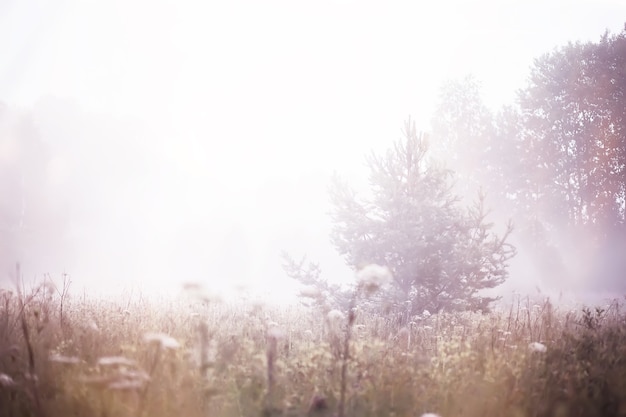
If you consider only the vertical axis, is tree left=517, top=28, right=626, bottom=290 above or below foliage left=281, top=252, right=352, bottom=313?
above

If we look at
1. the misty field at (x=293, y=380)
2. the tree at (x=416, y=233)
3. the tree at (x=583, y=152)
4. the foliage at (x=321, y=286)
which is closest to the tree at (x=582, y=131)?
the tree at (x=583, y=152)

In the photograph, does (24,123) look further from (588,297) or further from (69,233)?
(588,297)

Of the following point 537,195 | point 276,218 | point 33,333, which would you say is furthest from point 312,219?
point 33,333

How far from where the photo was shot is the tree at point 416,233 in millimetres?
10336

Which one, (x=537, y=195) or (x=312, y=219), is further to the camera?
(x=312, y=219)

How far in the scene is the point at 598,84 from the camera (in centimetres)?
2723

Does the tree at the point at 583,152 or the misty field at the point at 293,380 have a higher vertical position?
the tree at the point at 583,152

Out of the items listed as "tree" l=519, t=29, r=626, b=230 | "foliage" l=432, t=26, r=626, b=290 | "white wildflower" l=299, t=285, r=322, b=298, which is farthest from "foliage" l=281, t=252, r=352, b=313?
"tree" l=519, t=29, r=626, b=230

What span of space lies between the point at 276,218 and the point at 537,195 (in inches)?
831

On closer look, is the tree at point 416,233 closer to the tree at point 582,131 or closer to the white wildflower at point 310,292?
the white wildflower at point 310,292

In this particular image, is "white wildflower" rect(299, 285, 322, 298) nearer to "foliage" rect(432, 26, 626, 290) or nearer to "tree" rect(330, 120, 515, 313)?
"tree" rect(330, 120, 515, 313)

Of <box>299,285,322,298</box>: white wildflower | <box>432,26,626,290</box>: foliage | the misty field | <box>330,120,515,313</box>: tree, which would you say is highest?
<box>432,26,626,290</box>: foliage

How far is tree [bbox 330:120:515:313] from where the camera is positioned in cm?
1034

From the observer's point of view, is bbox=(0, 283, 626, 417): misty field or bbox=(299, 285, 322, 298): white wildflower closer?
bbox=(0, 283, 626, 417): misty field
